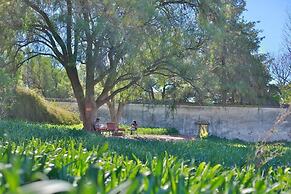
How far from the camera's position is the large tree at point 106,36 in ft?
42.1

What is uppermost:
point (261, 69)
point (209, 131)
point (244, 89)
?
point (261, 69)

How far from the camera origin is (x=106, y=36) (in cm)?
1306

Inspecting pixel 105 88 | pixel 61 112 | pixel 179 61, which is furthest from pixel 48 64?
pixel 179 61

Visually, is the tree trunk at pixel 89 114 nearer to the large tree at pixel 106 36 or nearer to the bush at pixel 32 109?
the large tree at pixel 106 36

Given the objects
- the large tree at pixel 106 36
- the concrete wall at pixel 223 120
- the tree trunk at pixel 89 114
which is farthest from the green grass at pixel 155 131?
the large tree at pixel 106 36

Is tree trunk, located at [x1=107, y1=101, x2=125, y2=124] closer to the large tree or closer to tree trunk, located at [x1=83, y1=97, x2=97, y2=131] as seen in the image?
the large tree

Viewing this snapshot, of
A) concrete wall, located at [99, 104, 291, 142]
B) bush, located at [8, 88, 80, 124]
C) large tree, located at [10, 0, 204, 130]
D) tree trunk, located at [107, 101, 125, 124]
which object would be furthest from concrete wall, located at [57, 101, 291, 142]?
large tree, located at [10, 0, 204, 130]

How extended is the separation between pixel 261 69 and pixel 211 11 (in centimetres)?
1371

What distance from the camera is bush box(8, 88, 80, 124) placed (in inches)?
777

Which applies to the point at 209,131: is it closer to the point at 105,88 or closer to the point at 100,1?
the point at 105,88

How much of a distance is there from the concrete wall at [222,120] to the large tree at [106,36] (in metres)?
5.05

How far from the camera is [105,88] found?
16.7m

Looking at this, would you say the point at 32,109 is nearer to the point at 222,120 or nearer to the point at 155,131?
the point at 155,131

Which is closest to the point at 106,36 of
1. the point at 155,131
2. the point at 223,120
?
the point at 155,131
